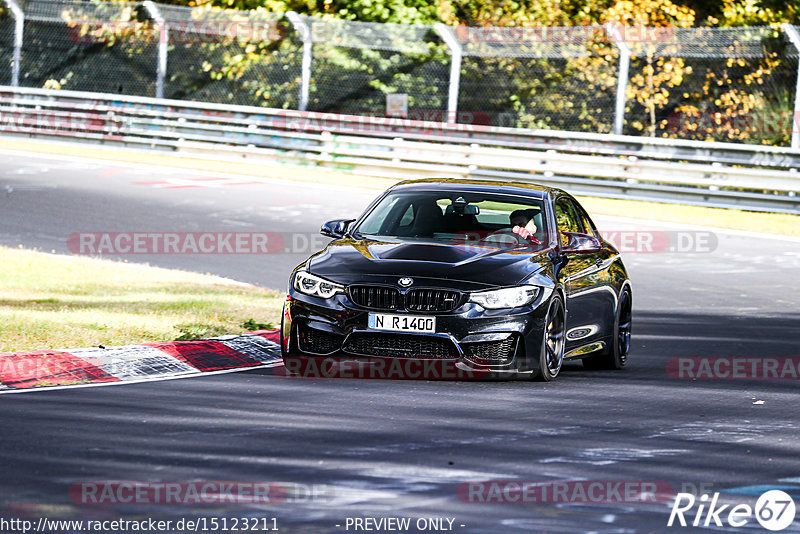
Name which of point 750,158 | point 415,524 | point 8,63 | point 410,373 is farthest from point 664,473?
point 8,63

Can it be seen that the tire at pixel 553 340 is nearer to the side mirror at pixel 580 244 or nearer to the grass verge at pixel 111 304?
the side mirror at pixel 580 244

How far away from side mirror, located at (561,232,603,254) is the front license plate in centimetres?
161

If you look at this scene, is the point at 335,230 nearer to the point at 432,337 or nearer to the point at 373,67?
the point at 432,337

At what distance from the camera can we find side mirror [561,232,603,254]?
34.7ft

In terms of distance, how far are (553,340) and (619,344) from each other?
152cm

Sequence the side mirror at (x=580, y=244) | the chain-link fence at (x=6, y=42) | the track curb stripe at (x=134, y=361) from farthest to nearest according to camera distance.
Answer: the chain-link fence at (x=6, y=42)
the side mirror at (x=580, y=244)
the track curb stripe at (x=134, y=361)

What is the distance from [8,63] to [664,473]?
27.4 meters

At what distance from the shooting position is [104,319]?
11.5m

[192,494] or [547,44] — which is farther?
[547,44]

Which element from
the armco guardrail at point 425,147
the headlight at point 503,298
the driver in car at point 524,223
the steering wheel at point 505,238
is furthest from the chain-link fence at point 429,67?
the headlight at point 503,298

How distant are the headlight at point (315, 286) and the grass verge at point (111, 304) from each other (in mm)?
1603

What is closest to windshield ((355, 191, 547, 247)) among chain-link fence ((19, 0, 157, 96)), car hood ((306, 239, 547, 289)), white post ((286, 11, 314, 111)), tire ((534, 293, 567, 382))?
car hood ((306, 239, 547, 289))

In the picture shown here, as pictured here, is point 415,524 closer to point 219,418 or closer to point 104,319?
point 219,418

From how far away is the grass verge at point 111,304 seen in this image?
35.3 ft
